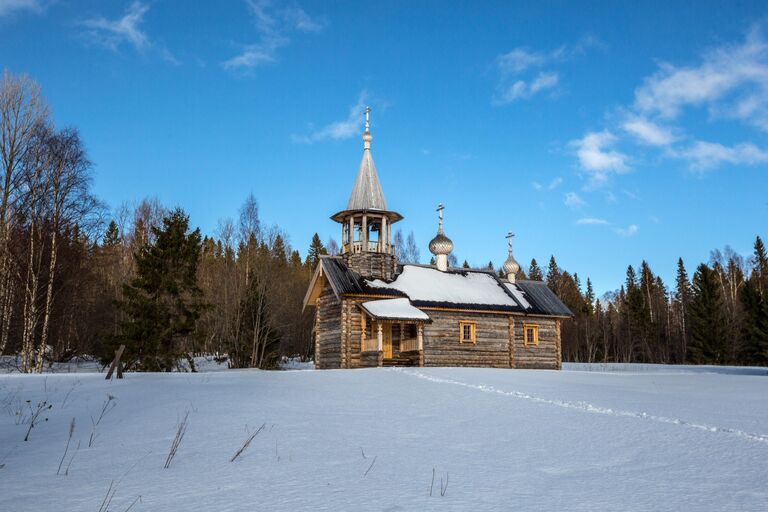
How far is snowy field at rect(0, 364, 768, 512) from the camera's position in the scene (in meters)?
5.02

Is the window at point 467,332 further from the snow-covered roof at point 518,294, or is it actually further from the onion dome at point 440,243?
the onion dome at point 440,243

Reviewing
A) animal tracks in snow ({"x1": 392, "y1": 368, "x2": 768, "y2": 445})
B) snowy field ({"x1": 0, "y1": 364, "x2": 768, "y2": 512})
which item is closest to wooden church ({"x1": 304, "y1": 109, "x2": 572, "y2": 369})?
animal tracks in snow ({"x1": 392, "y1": 368, "x2": 768, "y2": 445})

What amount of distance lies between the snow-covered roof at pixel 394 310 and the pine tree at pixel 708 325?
39439mm

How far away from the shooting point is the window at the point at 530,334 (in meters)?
32.6

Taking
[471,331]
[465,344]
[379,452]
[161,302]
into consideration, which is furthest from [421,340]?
[379,452]

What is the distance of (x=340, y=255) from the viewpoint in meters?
30.8

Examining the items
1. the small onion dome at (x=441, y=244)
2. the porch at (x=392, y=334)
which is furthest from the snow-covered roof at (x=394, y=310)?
the small onion dome at (x=441, y=244)

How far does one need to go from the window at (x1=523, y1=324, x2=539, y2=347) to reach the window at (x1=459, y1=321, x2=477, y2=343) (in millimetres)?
3712

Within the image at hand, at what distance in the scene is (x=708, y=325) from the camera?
2192 inches

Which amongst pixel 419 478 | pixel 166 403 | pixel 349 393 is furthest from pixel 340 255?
pixel 419 478

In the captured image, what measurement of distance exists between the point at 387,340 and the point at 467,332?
4.24 metres

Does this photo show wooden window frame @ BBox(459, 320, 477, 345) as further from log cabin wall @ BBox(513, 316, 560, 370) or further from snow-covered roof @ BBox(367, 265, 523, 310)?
log cabin wall @ BBox(513, 316, 560, 370)

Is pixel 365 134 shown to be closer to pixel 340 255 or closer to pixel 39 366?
pixel 340 255

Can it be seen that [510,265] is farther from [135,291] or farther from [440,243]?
[135,291]
